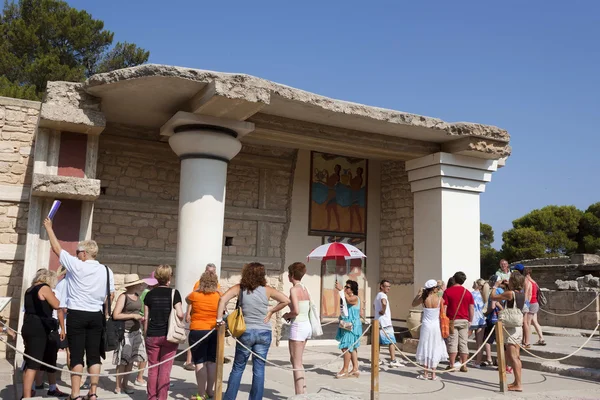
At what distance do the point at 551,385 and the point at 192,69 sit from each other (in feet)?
20.2

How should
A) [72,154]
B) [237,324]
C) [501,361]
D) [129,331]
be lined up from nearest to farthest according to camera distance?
[237,324]
[129,331]
[501,361]
[72,154]

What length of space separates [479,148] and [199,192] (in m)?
5.10

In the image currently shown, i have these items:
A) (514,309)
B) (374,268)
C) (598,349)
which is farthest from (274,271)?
(598,349)

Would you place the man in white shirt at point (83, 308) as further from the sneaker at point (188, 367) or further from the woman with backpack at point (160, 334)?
the sneaker at point (188, 367)

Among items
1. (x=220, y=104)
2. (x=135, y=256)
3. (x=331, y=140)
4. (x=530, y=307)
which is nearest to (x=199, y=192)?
(x=220, y=104)

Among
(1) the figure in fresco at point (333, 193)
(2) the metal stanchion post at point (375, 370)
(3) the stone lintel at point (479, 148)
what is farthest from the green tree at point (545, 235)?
(2) the metal stanchion post at point (375, 370)

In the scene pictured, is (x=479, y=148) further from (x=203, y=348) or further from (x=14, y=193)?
(x=14, y=193)

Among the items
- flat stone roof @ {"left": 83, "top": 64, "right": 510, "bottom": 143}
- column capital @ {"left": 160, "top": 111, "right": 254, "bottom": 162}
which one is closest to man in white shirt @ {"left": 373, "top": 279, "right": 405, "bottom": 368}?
flat stone roof @ {"left": 83, "top": 64, "right": 510, "bottom": 143}

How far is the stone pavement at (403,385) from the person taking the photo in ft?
20.9

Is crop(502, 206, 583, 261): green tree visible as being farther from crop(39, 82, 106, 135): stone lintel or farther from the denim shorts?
the denim shorts

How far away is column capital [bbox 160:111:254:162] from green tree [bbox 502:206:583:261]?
102 feet

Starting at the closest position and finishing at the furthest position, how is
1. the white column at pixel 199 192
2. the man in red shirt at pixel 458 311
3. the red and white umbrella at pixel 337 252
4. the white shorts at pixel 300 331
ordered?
the white shorts at pixel 300 331 < the man in red shirt at pixel 458 311 < the white column at pixel 199 192 < the red and white umbrella at pixel 337 252

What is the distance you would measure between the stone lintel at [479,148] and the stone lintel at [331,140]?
0.34 meters

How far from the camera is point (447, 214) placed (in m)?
10.4
